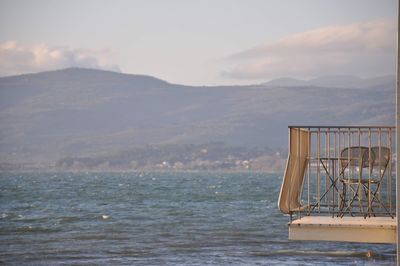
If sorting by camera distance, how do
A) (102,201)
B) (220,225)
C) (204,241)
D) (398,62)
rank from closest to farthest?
(398,62), (204,241), (220,225), (102,201)

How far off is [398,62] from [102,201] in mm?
44009

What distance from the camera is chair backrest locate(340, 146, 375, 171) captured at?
13188 mm

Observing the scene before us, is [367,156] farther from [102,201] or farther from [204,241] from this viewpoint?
[102,201]

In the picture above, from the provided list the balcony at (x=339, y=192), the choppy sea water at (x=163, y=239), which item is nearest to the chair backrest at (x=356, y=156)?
the balcony at (x=339, y=192)

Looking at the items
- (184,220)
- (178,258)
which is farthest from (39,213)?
(178,258)

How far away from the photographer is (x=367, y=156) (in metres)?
13.2

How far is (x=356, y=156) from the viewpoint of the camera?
13.4 metres

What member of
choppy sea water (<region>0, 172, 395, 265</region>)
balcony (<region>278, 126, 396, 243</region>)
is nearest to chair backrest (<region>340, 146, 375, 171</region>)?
balcony (<region>278, 126, 396, 243</region>)

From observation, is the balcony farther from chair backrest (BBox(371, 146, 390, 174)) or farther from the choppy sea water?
the choppy sea water

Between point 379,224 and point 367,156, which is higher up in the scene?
point 367,156

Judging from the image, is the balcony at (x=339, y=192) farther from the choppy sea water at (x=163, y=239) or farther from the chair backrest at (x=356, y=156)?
the choppy sea water at (x=163, y=239)

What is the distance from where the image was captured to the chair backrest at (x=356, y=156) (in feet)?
43.3

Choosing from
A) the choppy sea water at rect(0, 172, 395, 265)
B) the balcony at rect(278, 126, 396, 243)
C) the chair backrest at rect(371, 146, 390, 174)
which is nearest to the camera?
the balcony at rect(278, 126, 396, 243)

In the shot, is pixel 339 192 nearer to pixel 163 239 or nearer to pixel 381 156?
pixel 381 156
